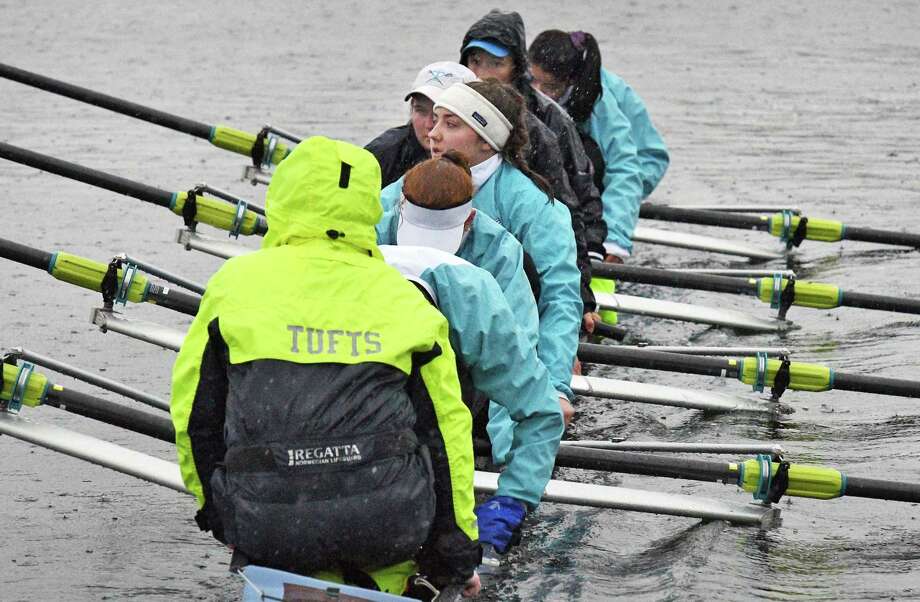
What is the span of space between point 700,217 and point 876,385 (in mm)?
3430

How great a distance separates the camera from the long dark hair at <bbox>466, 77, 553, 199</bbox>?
5711 millimetres

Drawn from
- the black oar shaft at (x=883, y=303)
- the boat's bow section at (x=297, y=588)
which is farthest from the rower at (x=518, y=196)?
the black oar shaft at (x=883, y=303)

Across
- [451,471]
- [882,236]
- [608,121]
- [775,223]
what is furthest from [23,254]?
[882,236]

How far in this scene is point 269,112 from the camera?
15031 millimetres

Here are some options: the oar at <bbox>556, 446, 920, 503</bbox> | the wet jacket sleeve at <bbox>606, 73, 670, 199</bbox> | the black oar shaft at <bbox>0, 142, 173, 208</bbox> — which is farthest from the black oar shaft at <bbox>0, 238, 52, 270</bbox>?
the wet jacket sleeve at <bbox>606, 73, 670, 199</bbox>

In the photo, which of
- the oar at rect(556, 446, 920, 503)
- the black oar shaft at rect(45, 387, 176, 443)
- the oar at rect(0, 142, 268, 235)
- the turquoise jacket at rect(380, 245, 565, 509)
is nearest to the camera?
the turquoise jacket at rect(380, 245, 565, 509)

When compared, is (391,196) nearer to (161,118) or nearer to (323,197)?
(323,197)

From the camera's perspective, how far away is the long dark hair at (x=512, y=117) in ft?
18.7

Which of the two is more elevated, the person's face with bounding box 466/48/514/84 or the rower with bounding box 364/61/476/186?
the person's face with bounding box 466/48/514/84

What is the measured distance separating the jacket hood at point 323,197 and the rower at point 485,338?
0.97 feet

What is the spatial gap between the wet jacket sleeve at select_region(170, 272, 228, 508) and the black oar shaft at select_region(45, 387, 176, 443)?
1636 mm

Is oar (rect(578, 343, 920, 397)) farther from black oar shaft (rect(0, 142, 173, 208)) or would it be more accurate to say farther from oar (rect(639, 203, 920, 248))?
oar (rect(639, 203, 920, 248))

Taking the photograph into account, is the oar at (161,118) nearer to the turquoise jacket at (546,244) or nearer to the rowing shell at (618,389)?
the rowing shell at (618,389)

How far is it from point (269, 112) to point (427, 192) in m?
10.8
